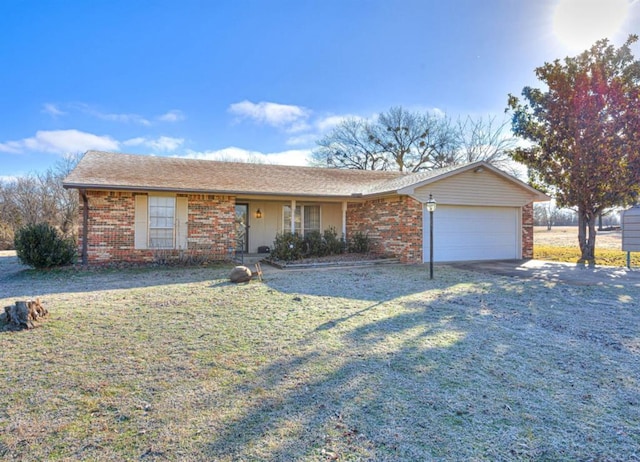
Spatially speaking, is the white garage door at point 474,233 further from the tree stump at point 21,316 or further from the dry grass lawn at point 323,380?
the tree stump at point 21,316

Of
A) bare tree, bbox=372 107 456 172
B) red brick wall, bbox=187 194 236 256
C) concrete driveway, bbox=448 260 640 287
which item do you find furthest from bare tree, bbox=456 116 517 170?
red brick wall, bbox=187 194 236 256

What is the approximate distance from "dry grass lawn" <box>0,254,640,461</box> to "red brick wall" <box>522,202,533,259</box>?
6.92 meters

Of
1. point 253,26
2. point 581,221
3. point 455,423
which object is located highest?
point 253,26

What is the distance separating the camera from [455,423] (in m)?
2.47

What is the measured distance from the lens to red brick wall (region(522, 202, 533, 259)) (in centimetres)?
1268

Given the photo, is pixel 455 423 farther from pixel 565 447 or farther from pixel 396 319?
pixel 396 319

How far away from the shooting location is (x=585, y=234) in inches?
518

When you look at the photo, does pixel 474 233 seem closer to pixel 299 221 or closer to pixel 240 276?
pixel 299 221

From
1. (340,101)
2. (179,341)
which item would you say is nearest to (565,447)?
(179,341)

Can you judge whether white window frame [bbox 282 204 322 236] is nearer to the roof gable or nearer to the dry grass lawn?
the roof gable

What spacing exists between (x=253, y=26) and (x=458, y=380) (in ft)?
37.2

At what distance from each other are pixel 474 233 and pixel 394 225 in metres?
2.77

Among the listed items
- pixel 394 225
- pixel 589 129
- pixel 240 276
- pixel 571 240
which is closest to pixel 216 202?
pixel 240 276

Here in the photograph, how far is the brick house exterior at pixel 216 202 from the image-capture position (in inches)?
401
